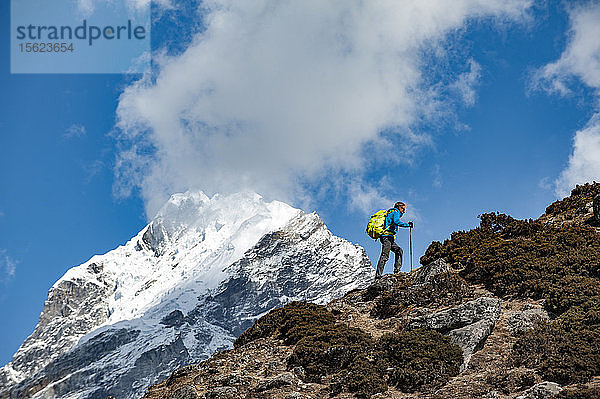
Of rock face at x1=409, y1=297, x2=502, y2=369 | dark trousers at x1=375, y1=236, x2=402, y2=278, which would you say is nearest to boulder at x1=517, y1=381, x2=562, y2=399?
rock face at x1=409, y1=297, x2=502, y2=369

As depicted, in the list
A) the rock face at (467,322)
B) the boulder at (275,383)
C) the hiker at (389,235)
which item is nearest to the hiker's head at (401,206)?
the hiker at (389,235)

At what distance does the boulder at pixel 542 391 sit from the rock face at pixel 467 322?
6.33 ft

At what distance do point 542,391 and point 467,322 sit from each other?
3606 mm

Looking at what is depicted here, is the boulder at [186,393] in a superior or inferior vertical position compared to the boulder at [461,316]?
inferior

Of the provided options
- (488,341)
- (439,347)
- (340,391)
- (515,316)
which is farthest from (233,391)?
(515,316)

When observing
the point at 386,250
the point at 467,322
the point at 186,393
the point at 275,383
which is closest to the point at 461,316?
the point at 467,322

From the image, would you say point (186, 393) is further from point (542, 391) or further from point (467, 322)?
point (542, 391)

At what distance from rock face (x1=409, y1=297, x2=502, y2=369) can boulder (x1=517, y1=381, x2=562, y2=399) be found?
1.93 metres

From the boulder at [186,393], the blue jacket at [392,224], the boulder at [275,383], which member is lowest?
the boulder at [275,383]

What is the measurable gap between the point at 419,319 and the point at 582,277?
14.7 ft

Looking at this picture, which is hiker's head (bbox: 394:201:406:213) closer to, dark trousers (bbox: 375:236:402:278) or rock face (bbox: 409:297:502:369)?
dark trousers (bbox: 375:236:402:278)

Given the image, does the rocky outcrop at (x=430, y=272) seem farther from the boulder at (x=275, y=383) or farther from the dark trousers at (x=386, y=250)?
the boulder at (x=275, y=383)

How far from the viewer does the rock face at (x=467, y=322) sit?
12438 millimetres

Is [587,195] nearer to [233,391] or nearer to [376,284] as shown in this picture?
[376,284]
